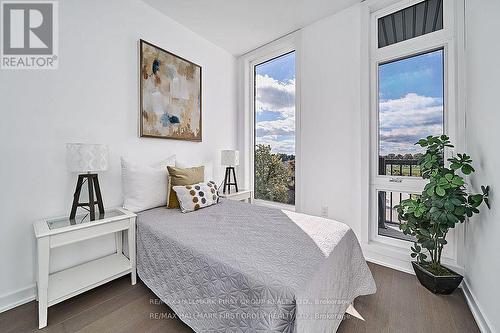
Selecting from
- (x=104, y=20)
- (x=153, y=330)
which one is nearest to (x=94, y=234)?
(x=153, y=330)

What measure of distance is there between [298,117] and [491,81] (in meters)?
1.78

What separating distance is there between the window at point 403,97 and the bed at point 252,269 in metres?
1.05

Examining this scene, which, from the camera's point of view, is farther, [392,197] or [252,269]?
[392,197]

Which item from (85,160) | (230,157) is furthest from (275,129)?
(85,160)

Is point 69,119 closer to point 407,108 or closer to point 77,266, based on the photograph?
point 77,266

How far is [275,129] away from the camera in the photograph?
330cm

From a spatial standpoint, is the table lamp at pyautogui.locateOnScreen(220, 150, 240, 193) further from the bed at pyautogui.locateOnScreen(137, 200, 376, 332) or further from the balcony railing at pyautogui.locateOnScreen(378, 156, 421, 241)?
the balcony railing at pyautogui.locateOnScreen(378, 156, 421, 241)

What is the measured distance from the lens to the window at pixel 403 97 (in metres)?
2.00

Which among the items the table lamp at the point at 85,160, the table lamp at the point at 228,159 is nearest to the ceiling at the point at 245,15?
the table lamp at the point at 228,159

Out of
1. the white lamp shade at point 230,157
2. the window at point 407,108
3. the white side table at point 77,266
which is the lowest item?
the white side table at point 77,266

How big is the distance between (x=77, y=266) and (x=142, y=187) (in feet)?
2.72

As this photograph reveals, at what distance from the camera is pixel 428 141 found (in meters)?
1.73

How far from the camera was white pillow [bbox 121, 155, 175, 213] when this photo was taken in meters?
2.00

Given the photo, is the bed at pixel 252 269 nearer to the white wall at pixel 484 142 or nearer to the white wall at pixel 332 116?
the white wall at pixel 484 142
